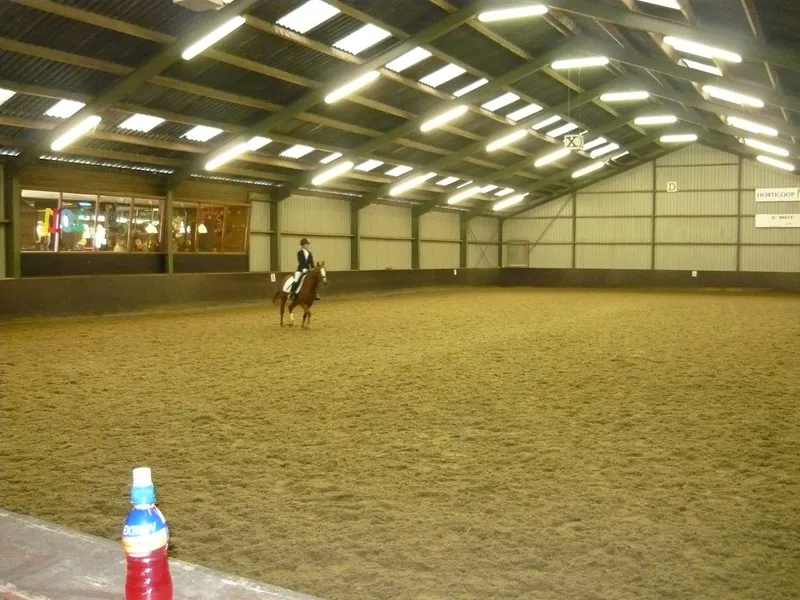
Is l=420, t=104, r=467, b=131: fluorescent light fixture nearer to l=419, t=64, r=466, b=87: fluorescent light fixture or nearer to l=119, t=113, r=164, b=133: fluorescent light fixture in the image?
l=419, t=64, r=466, b=87: fluorescent light fixture

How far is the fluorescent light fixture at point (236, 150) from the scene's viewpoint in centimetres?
1845

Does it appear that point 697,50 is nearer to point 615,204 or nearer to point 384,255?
point 384,255

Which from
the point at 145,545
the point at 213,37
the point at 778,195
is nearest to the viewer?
→ the point at 145,545

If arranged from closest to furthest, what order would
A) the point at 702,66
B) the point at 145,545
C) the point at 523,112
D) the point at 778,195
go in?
the point at 145,545, the point at 702,66, the point at 523,112, the point at 778,195

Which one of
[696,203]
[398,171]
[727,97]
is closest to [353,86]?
[727,97]

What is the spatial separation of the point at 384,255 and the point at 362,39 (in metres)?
15.2

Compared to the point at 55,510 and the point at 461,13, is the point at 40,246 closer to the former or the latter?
the point at 461,13

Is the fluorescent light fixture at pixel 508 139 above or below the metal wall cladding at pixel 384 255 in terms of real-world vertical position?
above

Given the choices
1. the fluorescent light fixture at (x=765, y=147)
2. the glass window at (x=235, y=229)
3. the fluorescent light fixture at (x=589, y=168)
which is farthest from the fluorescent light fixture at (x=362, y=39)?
the fluorescent light fixture at (x=589, y=168)

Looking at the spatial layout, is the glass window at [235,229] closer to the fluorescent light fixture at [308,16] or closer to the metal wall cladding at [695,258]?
the fluorescent light fixture at [308,16]

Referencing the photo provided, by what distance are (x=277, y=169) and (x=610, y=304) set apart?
1114 centimetres

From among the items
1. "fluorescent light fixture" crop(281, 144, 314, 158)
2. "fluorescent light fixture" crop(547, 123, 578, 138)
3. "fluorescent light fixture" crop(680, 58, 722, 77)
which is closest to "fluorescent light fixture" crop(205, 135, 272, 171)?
"fluorescent light fixture" crop(281, 144, 314, 158)

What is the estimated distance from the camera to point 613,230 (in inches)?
1372

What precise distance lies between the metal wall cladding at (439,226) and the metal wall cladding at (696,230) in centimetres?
926
